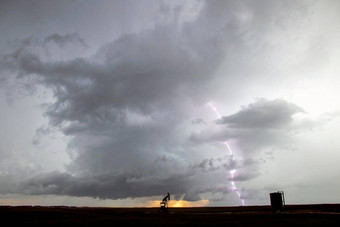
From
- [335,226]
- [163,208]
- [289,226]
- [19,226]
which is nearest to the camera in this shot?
[335,226]

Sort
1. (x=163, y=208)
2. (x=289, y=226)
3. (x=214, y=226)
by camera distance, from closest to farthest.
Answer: (x=289, y=226) < (x=214, y=226) < (x=163, y=208)

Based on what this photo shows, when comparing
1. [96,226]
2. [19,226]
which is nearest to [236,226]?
[96,226]

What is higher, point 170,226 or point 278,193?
point 278,193

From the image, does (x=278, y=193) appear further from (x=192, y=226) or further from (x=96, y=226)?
(x=96, y=226)

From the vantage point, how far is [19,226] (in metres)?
32.5

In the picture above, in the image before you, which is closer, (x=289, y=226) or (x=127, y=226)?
(x=289, y=226)

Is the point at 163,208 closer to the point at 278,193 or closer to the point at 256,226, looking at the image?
the point at 278,193

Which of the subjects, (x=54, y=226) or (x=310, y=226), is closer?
(x=310, y=226)

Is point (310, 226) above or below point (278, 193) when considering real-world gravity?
below

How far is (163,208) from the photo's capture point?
86.0 meters

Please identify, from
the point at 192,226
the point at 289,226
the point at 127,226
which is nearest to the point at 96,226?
the point at 127,226

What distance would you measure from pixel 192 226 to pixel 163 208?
5705cm

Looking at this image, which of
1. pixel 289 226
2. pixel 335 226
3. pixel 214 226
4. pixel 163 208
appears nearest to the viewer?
pixel 335 226

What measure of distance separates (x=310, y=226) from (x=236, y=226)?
7.15 m
